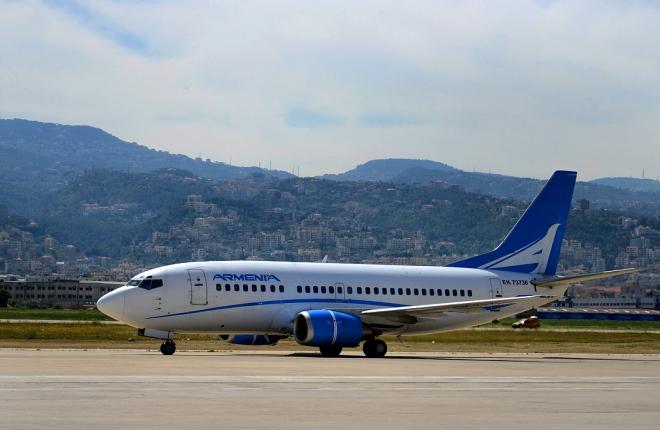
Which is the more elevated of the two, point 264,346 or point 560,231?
point 560,231

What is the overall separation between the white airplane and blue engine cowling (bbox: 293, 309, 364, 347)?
37 millimetres

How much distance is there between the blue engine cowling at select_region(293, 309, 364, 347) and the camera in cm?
4847

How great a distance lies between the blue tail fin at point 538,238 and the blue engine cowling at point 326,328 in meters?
10.2

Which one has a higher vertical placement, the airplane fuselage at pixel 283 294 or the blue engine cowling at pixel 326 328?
the airplane fuselage at pixel 283 294

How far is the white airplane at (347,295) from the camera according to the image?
4866 centimetres

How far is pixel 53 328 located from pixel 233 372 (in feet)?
128

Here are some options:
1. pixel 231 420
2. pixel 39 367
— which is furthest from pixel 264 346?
pixel 231 420

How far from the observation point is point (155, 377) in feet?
100.0

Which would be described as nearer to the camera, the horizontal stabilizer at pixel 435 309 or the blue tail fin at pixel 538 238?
the horizontal stabilizer at pixel 435 309

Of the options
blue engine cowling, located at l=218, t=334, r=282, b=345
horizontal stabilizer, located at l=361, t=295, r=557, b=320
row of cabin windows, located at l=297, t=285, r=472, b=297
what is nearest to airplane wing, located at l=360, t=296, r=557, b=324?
horizontal stabilizer, located at l=361, t=295, r=557, b=320

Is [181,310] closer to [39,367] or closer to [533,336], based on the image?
[39,367]

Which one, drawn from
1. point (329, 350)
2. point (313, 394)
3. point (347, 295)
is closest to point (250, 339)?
point (347, 295)

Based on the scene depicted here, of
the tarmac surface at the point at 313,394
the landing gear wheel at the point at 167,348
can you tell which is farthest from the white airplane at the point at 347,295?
the tarmac surface at the point at 313,394

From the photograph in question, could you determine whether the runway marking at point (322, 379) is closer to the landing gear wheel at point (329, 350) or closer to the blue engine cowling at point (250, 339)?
the landing gear wheel at point (329, 350)
